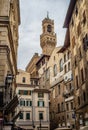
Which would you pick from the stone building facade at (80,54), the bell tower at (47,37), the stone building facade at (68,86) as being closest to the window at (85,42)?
the stone building facade at (80,54)

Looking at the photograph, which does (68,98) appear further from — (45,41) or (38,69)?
(45,41)

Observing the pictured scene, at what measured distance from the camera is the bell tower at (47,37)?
3903 inches

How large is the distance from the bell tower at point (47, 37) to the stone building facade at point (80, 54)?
2267 inches

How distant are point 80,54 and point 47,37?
69.9m

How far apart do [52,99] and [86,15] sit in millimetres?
34807

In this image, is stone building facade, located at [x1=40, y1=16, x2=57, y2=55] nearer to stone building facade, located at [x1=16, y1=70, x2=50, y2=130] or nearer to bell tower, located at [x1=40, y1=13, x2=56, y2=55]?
bell tower, located at [x1=40, y1=13, x2=56, y2=55]

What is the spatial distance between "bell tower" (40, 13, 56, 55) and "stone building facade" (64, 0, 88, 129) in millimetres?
57586

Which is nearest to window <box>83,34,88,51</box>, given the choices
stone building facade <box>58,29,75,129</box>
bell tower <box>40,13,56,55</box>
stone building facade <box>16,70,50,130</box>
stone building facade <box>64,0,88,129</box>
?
stone building facade <box>64,0,88,129</box>

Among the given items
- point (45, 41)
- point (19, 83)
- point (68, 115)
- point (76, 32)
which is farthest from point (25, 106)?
point (45, 41)

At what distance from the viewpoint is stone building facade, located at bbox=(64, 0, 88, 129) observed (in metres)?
31.2

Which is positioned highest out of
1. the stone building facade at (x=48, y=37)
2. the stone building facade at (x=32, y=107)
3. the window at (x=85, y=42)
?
the stone building facade at (x=48, y=37)

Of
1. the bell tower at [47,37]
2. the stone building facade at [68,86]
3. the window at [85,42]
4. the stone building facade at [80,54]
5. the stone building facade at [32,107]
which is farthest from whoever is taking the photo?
the bell tower at [47,37]

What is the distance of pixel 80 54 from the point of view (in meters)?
34.5

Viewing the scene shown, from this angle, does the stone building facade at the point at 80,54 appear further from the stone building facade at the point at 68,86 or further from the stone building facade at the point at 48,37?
the stone building facade at the point at 48,37
